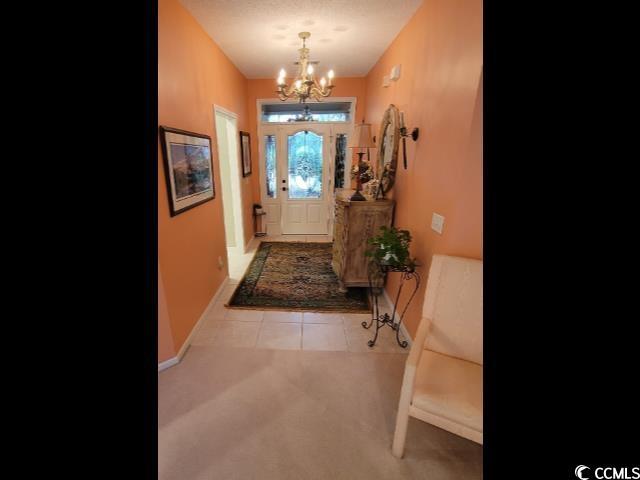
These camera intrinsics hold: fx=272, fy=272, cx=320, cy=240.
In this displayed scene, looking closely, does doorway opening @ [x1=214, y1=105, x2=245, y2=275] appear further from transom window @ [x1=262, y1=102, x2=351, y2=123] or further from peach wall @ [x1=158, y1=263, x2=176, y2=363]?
peach wall @ [x1=158, y1=263, x2=176, y2=363]

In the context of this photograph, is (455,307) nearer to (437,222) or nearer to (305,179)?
(437,222)

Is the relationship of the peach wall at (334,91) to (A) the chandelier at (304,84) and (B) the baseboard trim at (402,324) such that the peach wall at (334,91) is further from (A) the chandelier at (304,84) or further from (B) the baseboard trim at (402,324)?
(B) the baseboard trim at (402,324)

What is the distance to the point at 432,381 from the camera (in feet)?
4.26

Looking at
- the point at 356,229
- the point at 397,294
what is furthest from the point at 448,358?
the point at 356,229

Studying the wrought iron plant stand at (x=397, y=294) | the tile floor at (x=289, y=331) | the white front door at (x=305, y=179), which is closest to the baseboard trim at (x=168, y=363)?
the tile floor at (x=289, y=331)

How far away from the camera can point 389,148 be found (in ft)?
8.57

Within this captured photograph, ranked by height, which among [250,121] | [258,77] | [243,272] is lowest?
[243,272]
